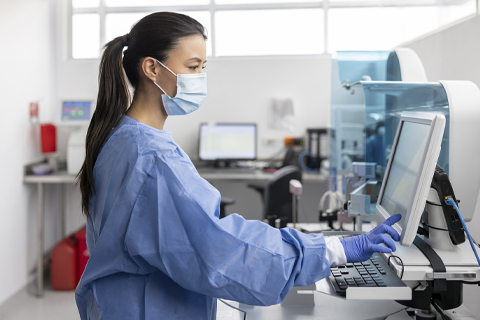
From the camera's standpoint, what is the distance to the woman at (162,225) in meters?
0.94

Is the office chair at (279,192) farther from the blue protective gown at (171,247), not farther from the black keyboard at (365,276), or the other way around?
the blue protective gown at (171,247)

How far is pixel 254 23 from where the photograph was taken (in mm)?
4141

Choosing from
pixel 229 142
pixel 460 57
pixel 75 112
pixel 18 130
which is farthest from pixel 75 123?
pixel 460 57

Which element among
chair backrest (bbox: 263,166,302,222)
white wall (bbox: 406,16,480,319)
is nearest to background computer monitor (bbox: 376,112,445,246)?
white wall (bbox: 406,16,480,319)

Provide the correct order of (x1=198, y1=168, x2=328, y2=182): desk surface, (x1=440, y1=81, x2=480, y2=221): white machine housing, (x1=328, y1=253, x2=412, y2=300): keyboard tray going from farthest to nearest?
(x1=198, y1=168, x2=328, y2=182): desk surface < (x1=440, y1=81, x2=480, y2=221): white machine housing < (x1=328, y1=253, x2=412, y2=300): keyboard tray

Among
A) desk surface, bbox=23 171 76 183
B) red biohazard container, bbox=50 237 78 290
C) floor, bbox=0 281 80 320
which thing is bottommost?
floor, bbox=0 281 80 320

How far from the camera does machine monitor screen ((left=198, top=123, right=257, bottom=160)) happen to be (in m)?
3.84

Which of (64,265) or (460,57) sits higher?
(460,57)

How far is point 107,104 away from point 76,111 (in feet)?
7.93

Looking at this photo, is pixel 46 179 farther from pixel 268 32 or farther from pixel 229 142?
pixel 268 32

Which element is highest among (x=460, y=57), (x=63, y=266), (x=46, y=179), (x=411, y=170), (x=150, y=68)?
(x=460, y=57)

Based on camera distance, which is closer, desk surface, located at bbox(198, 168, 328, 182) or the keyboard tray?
the keyboard tray

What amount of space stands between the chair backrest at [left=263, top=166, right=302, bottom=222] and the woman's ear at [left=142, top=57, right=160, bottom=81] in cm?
178

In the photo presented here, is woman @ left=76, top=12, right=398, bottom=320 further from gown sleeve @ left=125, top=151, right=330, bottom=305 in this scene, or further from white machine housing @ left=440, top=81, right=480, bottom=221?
white machine housing @ left=440, top=81, right=480, bottom=221
